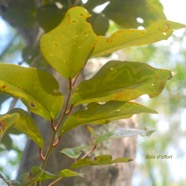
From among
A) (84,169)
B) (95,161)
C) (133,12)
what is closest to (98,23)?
(133,12)

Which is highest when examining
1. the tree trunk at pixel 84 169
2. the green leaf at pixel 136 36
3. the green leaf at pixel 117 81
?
the green leaf at pixel 136 36

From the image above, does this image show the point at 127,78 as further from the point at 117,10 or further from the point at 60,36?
the point at 117,10

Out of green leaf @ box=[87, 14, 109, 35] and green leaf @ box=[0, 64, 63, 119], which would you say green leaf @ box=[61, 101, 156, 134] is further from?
green leaf @ box=[87, 14, 109, 35]

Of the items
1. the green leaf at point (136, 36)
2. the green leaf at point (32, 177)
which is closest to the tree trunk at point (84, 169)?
the green leaf at point (32, 177)

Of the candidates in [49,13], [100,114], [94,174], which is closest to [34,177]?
[100,114]

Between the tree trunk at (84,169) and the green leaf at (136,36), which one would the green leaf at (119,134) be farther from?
the tree trunk at (84,169)

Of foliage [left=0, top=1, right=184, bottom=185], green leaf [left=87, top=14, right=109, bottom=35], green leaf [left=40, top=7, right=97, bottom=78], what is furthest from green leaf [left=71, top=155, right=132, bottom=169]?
green leaf [left=87, top=14, right=109, bottom=35]
